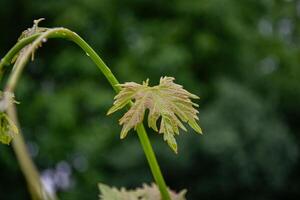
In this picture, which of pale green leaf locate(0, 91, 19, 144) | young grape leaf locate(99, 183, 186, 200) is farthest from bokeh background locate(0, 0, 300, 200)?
pale green leaf locate(0, 91, 19, 144)

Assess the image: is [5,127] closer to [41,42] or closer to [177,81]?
[41,42]

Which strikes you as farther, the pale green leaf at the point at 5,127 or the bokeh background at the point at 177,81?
the bokeh background at the point at 177,81

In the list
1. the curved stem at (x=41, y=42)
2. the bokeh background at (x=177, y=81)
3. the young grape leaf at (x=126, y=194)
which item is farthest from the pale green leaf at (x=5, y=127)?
the bokeh background at (x=177, y=81)

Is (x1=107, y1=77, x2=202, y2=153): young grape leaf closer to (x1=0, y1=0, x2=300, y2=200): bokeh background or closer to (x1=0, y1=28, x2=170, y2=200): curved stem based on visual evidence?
(x1=0, y1=28, x2=170, y2=200): curved stem

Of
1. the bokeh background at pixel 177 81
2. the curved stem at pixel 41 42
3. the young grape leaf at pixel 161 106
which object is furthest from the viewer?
the bokeh background at pixel 177 81

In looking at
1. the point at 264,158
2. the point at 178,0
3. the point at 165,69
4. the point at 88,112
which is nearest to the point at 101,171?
the point at 88,112

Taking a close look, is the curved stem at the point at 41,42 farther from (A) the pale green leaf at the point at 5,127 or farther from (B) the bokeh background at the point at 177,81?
(B) the bokeh background at the point at 177,81

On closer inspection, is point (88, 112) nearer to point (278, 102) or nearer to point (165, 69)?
point (165, 69)
